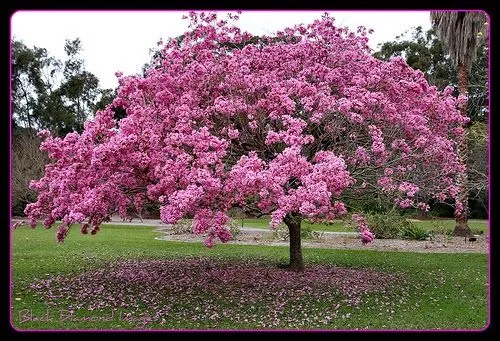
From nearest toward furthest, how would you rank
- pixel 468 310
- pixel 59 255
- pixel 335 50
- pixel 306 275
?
1. pixel 468 310
2. pixel 335 50
3. pixel 306 275
4. pixel 59 255

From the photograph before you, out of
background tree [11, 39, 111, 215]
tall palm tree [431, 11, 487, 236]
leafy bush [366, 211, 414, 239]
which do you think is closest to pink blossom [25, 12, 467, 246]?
leafy bush [366, 211, 414, 239]

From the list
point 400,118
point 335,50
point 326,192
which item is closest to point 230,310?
point 326,192

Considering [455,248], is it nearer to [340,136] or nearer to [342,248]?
[342,248]

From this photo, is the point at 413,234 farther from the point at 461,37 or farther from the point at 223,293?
the point at 223,293

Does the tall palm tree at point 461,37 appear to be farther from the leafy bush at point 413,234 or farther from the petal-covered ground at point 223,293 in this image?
the petal-covered ground at point 223,293

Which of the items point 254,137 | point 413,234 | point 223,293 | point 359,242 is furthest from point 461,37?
point 223,293

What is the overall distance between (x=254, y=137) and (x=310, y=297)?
2.92 metres

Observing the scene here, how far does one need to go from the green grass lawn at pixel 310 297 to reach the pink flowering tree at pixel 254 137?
4.14ft

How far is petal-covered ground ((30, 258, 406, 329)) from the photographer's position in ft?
24.6

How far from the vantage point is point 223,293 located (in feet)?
29.3

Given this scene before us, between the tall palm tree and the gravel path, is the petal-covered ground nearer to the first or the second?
the gravel path

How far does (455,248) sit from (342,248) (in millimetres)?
3876

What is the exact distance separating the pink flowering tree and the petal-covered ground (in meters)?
1.15

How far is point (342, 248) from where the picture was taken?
16.7m
